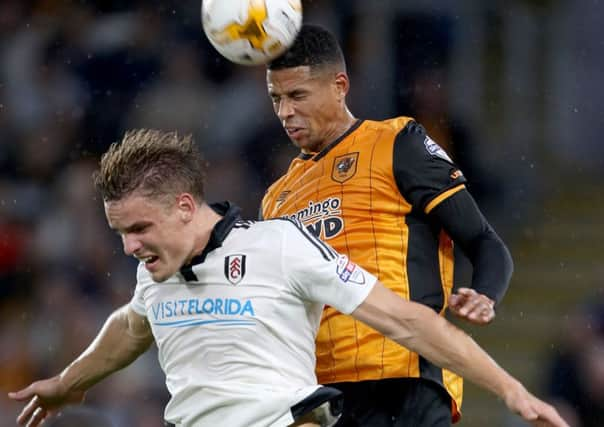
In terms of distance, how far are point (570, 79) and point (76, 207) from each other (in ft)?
12.5

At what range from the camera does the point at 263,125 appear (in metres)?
9.02

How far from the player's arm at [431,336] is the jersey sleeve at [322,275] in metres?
0.04

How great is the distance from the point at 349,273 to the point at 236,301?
350 mm

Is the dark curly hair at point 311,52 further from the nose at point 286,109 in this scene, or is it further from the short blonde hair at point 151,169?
the short blonde hair at point 151,169

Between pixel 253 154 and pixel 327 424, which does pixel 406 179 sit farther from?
pixel 253 154

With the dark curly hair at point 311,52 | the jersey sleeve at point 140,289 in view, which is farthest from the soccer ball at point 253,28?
the jersey sleeve at point 140,289

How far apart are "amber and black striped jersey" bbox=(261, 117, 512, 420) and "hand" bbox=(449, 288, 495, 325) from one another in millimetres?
475

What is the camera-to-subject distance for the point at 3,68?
9758 mm

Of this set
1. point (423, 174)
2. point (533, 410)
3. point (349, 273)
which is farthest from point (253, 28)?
point (533, 410)

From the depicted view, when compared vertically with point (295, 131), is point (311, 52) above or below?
above

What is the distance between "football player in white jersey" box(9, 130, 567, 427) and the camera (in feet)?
12.5

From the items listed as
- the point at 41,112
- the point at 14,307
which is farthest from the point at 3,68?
the point at 14,307

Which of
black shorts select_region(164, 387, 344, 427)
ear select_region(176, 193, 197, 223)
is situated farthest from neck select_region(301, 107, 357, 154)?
black shorts select_region(164, 387, 344, 427)

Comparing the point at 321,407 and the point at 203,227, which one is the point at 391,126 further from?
the point at 321,407
